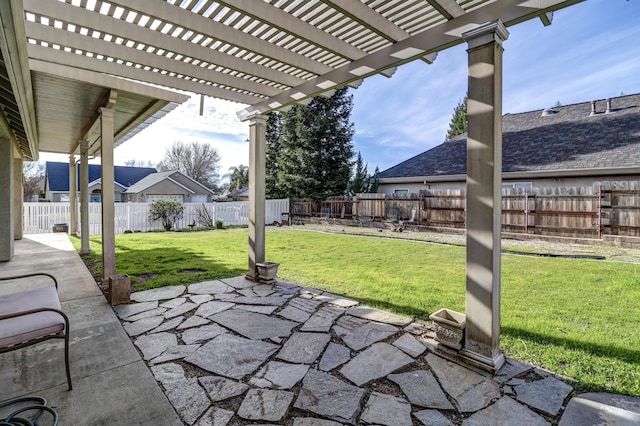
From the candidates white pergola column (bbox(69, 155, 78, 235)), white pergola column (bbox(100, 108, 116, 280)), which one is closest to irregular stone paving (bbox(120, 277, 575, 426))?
white pergola column (bbox(100, 108, 116, 280))

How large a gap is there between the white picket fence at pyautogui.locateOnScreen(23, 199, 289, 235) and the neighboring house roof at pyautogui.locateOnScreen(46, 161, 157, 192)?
12204 mm

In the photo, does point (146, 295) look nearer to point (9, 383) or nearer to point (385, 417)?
point (9, 383)

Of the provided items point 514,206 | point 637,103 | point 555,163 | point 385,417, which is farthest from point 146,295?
point 637,103

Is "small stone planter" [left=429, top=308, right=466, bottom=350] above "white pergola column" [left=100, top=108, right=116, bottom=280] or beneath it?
A: beneath

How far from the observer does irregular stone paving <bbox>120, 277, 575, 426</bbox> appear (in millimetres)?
1931

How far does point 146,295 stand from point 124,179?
25523 millimetres

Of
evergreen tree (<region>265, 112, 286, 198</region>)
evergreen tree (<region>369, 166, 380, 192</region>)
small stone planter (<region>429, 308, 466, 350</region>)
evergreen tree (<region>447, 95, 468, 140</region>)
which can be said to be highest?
evergreen tree (<region>447, 95, 468, 140</region>)

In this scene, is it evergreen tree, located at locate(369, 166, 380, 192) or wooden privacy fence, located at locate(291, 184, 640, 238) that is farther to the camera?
evergreen tree, located at locate(369, 166, 380, 192)

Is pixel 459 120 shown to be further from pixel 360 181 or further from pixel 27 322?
pixel 27 322

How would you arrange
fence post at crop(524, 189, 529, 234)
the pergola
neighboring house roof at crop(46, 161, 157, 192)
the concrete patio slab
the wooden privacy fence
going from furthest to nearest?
neighboring house roof at crop(46, 161, 157, 192) → fence post at crop(524, 189, 529, 234) → the wooden privacy fence → the pergola → the concrete patio slab

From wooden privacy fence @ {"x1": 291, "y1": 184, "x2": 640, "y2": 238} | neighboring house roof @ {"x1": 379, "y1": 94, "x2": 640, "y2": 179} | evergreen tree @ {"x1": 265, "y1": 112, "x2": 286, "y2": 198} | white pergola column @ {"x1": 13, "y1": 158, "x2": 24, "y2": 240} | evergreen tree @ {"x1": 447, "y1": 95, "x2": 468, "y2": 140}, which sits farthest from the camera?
evergreen tree @ {"x1": 447, "y1": 95, "x2": 468, "y2": 140}

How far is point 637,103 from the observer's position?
1262cm

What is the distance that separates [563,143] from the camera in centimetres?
1252

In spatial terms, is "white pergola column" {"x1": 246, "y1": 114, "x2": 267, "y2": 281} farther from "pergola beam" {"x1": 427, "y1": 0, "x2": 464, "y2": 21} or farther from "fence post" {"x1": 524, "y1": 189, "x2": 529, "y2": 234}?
"fence post" {"x1": 524, "y1": 189, "x2": 529, "y2": 234}
